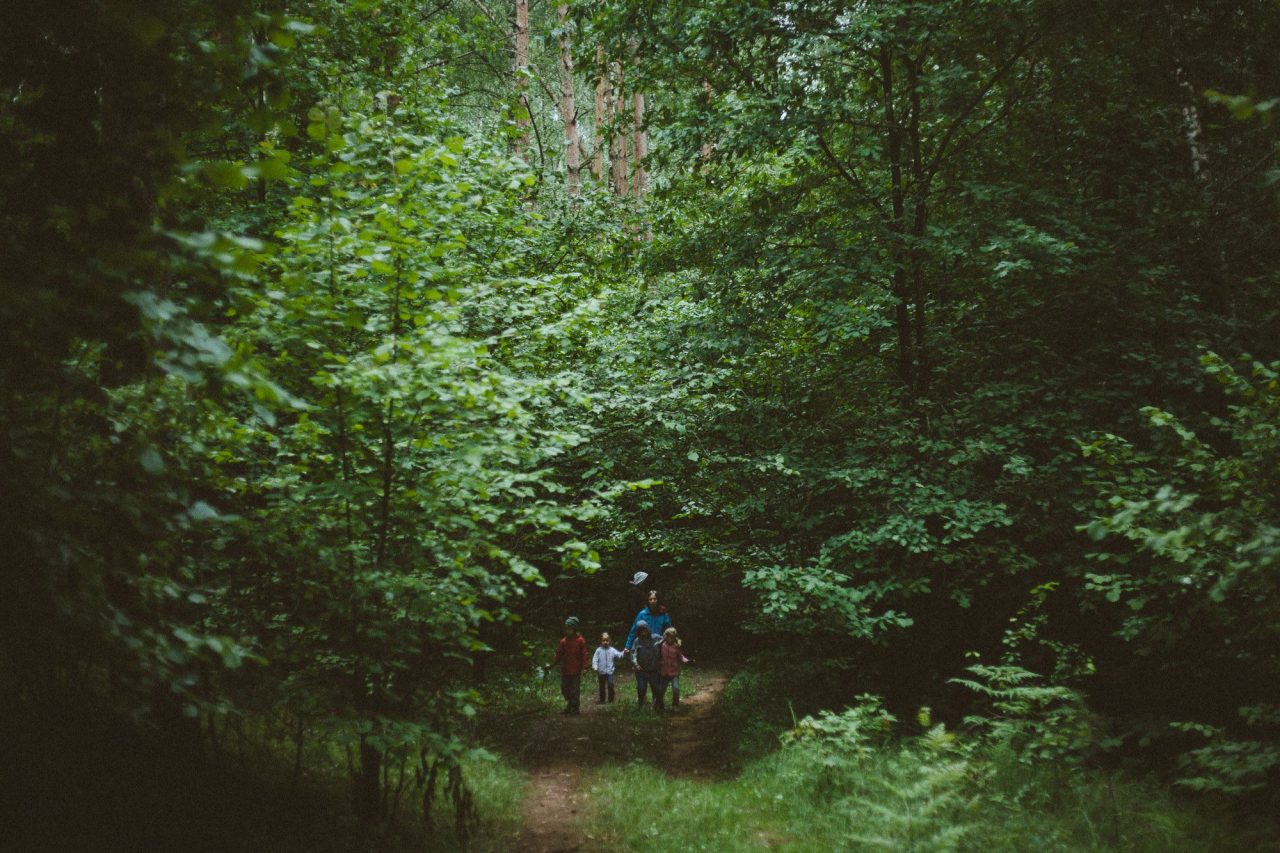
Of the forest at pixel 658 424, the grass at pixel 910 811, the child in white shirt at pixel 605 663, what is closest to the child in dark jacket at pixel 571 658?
the forest at pixel 658 424

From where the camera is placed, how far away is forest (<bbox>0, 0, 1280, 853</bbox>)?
3.88 meters

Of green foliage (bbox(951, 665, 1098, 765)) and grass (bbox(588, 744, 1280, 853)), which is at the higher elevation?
green foliage (bbox(951, 665, 1098, 765))

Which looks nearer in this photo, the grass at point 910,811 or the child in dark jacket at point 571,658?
the grass at point 910,811

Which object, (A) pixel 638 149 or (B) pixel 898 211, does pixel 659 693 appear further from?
(A) pixel 638 149

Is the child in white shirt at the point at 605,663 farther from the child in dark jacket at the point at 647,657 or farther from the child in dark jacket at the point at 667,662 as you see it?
the child in dark jacket at the point at 667,662

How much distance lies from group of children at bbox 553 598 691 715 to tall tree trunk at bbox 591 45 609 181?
842cm

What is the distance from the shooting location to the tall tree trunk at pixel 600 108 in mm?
12383

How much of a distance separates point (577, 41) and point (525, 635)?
12.9 metres

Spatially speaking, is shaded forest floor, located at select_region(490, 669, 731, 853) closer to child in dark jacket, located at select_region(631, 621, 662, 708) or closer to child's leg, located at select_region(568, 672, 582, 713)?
child's leg, located at select_region(568, 672, 582, 713)

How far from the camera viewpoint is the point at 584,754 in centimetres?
1150

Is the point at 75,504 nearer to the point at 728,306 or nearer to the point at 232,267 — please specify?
the point at 232,267

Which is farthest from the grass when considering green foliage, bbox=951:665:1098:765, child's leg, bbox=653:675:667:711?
child's leg, bbox=653:675:667:711

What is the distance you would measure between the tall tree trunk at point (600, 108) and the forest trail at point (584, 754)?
949 cm

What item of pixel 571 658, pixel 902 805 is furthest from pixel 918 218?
pixel 571 658
